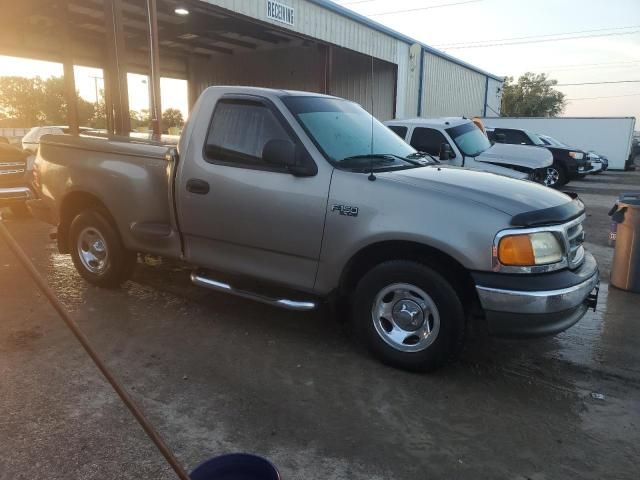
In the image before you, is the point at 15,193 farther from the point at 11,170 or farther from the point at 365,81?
the point at 365,81

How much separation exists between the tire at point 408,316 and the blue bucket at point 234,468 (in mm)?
1729

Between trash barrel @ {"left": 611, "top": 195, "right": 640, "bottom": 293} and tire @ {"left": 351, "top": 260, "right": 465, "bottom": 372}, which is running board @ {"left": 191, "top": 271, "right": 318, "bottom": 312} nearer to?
tire @ {"left": 351, "top": 260, "right": 465, "bottom": 372}

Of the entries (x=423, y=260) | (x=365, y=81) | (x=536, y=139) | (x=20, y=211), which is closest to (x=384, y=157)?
(x=423, y=260)

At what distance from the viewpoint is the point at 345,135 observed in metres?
4.25

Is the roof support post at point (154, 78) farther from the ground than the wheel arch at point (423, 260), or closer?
farther from the ground

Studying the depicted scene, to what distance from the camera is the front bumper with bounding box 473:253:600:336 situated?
3184 mm

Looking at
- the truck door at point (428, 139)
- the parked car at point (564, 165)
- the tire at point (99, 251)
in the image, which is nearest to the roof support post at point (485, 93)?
the parked car at point (564, 165)

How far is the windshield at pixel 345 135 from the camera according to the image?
13.1 ft

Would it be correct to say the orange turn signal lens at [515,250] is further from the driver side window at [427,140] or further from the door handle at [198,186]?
the driver side window at [427,140]

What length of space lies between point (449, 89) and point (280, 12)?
1365 cm

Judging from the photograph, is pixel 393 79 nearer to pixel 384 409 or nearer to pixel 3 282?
pixel 3 282

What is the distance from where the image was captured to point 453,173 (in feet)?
13.2

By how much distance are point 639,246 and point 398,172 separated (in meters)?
3.32

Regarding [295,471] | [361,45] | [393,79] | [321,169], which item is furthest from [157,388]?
[393,79]
